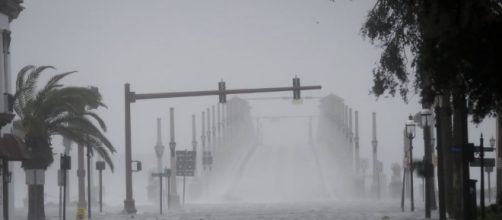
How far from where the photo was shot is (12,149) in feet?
123

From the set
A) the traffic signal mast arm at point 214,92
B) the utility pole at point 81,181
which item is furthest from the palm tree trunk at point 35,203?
the utility pole at point 81,181

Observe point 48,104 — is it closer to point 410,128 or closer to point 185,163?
point 410,128

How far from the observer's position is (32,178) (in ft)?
125

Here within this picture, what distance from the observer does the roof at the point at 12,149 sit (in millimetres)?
36156

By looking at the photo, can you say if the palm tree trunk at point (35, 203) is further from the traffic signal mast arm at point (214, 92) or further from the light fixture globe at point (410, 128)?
the light fixture globe at point (410, 128)

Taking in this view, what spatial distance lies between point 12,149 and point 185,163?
1258 inches

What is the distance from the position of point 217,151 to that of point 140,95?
90.5 m

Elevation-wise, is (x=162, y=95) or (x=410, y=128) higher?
(x=162, y=95)

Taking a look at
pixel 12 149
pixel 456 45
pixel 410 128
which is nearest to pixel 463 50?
pixel 456 45

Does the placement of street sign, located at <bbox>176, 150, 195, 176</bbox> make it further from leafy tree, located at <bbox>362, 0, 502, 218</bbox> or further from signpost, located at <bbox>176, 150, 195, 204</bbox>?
leafy tree, located at <bbox>362, 0, 502, 218</bbox>

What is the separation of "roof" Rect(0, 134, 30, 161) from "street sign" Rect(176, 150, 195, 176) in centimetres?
3008

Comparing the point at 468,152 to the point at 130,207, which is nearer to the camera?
the point at 468,152

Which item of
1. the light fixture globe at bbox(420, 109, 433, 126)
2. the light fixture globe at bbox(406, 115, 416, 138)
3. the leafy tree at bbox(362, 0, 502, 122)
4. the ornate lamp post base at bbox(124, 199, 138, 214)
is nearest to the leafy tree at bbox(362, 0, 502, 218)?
the leafy tree at bbox(362, 0, 502, 122)

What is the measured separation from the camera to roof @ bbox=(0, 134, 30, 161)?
36.2 meters
